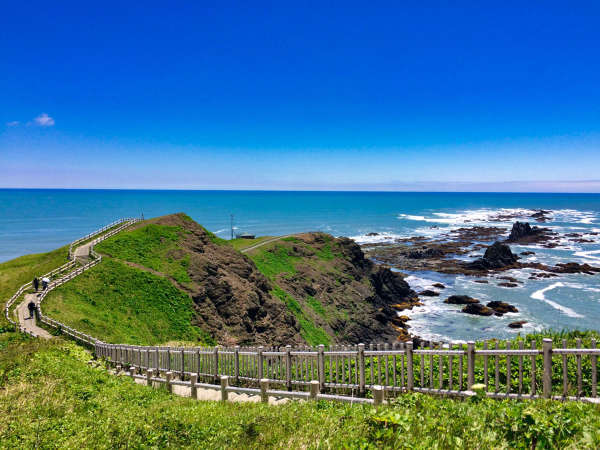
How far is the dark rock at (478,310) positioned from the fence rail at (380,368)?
38861 mm

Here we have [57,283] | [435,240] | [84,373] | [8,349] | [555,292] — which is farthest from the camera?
[435,240]

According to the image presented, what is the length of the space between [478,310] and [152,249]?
4120 cm

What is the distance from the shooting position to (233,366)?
1369 cm

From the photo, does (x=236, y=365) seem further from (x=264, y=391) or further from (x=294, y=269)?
(x=294, y=269)

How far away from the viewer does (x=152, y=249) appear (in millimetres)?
36969

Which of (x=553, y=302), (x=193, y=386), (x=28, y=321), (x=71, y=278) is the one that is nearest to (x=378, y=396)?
(x=193, y=386)

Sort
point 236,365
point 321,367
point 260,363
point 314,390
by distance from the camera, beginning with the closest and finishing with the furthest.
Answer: point 314,390, point 321,367, point 260,363, point 236,365

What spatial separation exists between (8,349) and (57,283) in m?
13.2

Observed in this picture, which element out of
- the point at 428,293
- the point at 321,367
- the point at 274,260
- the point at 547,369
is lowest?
the point at 428,293

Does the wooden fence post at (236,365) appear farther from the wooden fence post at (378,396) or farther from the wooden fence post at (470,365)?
the wooden fence post at (470,365)

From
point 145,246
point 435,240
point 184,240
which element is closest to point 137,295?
point 145,246

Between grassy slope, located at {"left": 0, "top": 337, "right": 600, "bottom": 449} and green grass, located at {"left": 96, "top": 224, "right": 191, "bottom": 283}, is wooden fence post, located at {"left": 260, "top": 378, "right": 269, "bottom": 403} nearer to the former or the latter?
grassy slope, located at {"left": 0, "top": 337, "right": 600, "bottom": 449}

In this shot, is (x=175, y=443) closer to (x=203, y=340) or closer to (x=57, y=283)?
(x=203, y=340)

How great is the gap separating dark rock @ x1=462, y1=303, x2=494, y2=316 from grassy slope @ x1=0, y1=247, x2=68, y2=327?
157ft
